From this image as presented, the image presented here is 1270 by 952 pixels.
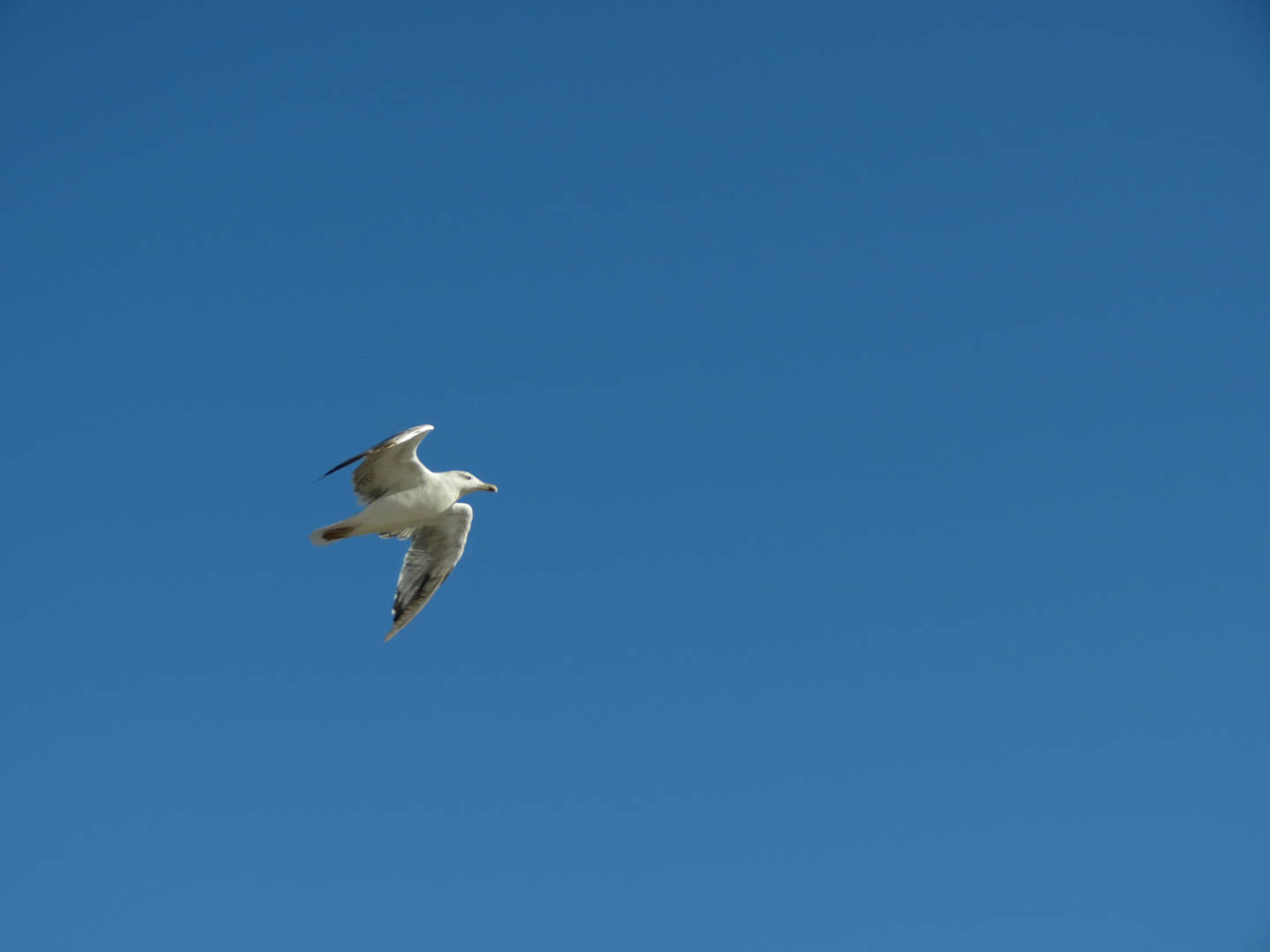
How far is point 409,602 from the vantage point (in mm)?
14281

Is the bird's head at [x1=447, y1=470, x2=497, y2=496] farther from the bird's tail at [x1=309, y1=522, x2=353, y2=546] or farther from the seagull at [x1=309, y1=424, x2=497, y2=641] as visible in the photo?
the bird's tail at [x1=309, y1=522, x2=353, y2=546]

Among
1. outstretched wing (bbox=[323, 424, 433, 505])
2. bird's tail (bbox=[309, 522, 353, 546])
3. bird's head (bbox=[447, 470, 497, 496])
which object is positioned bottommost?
bird's tail (bbox=[309, 522, 353, 546])

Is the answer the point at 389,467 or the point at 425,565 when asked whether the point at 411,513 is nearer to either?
the point at 389,467

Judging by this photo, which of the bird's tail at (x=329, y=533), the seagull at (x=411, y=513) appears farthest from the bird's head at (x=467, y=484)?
the bird's tail at (x=329, y=533)

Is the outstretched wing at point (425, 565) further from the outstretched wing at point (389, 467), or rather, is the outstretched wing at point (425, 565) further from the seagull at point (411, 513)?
the outstretched wing at point (389, 467)

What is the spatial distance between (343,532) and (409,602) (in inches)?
65.6

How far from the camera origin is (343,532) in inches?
515

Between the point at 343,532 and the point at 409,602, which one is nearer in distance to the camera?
the point at 343,532

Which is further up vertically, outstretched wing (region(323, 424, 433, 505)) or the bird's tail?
outstretched wing (region(323, 424, 433, 505))

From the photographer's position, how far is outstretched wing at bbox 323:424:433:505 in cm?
1219

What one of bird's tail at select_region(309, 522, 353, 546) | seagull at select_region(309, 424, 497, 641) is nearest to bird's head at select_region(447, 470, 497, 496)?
seagull at select_region(309, 424, 497, 641)

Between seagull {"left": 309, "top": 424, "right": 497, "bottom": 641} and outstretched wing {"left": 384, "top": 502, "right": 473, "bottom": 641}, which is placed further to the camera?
outstretched wing {"left": 384, "top": 502, "right": 473, "bottom": 641}

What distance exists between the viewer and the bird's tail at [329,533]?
12.9 m

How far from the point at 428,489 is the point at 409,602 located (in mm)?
1978
